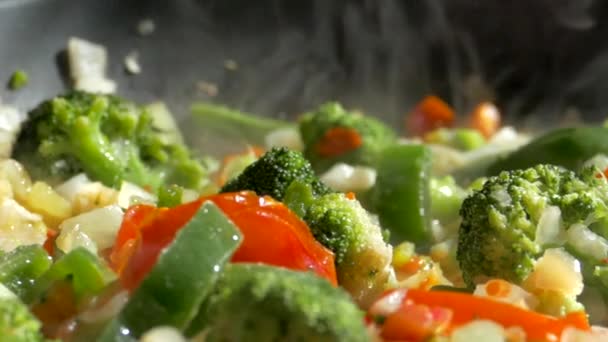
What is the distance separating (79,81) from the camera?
307 centimetres

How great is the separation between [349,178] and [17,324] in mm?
1273

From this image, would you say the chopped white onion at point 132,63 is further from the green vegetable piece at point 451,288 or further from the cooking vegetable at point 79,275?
the green vegetable piece at point 451,288

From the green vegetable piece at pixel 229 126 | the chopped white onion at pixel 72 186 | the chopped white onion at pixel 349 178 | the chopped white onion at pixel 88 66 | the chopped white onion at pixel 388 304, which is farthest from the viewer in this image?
the green vegetable piece at pixel 229 126

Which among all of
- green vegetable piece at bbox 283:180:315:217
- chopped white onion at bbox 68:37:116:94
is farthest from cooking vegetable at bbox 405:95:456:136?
green vegetable piece at bbox 283:180:315:217

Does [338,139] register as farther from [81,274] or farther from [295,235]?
[81,274]

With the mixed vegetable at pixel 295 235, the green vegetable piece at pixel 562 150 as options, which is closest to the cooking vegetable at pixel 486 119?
the mixed vegetable at pixel 295 235

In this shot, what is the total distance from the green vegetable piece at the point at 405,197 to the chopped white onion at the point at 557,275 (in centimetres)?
54

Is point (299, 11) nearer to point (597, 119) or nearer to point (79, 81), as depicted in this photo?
point (79, 81)

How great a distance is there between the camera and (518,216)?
1990 millimetres

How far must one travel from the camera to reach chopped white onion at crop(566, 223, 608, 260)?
2068mm

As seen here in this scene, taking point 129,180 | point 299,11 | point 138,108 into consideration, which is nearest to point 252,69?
point 299,11

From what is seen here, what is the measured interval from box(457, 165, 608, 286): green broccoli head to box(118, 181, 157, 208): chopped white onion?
85cm

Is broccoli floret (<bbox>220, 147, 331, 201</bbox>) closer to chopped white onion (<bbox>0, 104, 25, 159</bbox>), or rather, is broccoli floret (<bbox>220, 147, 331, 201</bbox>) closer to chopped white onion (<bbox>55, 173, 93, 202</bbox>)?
chopped white onion (<bbox>55, 173, 93, 202</bbox>)

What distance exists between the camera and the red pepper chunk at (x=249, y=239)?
1.77m
